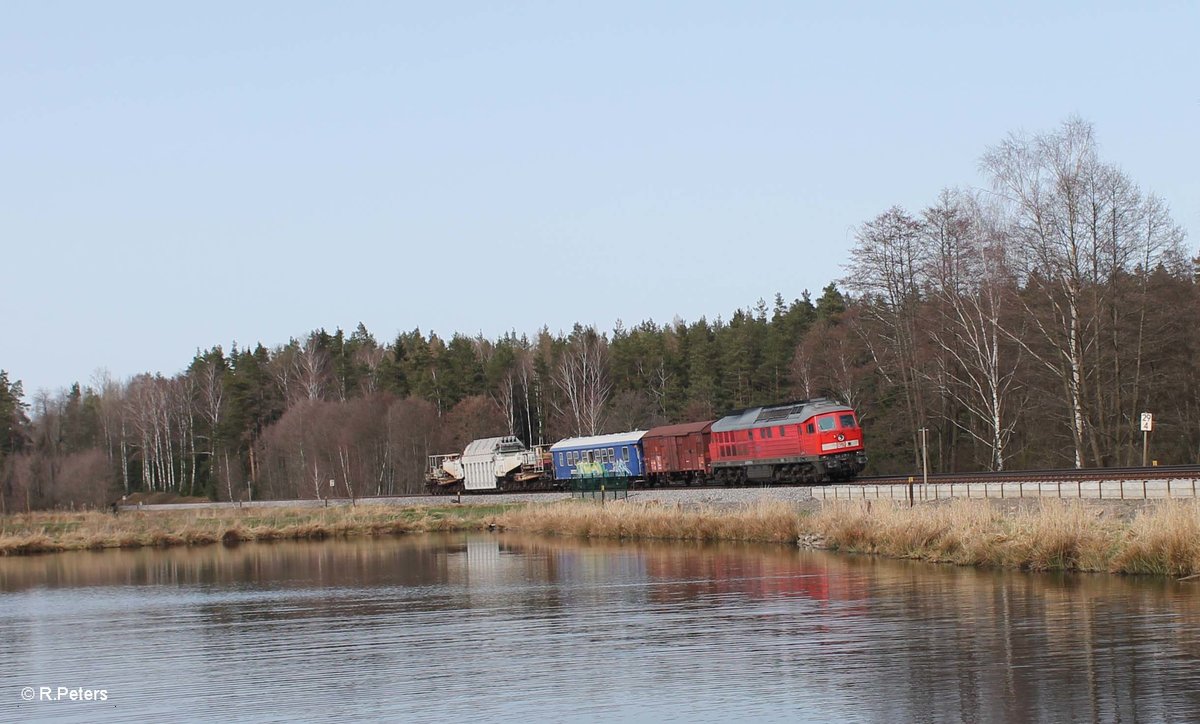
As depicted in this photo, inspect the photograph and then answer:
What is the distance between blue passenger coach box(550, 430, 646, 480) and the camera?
5859cm

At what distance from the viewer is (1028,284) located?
4897 centimetres

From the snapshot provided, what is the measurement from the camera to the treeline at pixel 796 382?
46844mm

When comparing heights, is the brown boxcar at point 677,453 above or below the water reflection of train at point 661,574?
above

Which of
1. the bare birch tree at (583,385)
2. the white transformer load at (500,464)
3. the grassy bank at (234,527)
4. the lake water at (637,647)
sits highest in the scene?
the bare birch tree at (583,385)

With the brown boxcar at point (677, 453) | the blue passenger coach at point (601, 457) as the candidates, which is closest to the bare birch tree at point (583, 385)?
the blue passenger coach at point (601, 457)

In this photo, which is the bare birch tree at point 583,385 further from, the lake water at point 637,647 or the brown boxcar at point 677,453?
the lake water at point 637,647

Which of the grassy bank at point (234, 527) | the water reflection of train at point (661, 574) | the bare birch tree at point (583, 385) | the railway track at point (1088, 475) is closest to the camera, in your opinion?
the water reflection of train at point (661, 574)

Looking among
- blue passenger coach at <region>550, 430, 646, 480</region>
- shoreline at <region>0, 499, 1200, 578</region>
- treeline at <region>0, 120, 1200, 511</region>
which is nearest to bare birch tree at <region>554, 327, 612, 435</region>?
treeline at <region>0, 120, 1200, 511</region>

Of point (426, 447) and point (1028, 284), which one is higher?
point (1028, 284)

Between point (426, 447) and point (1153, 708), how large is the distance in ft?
267

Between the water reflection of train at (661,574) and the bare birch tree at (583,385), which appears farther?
the bare birch tree at (583,385)

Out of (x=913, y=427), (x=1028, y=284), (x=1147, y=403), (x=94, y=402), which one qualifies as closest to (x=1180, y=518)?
(x=1028, y=284)

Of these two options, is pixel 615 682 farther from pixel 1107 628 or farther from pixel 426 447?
pixel 426 447

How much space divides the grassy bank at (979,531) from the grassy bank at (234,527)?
15.7 meters
